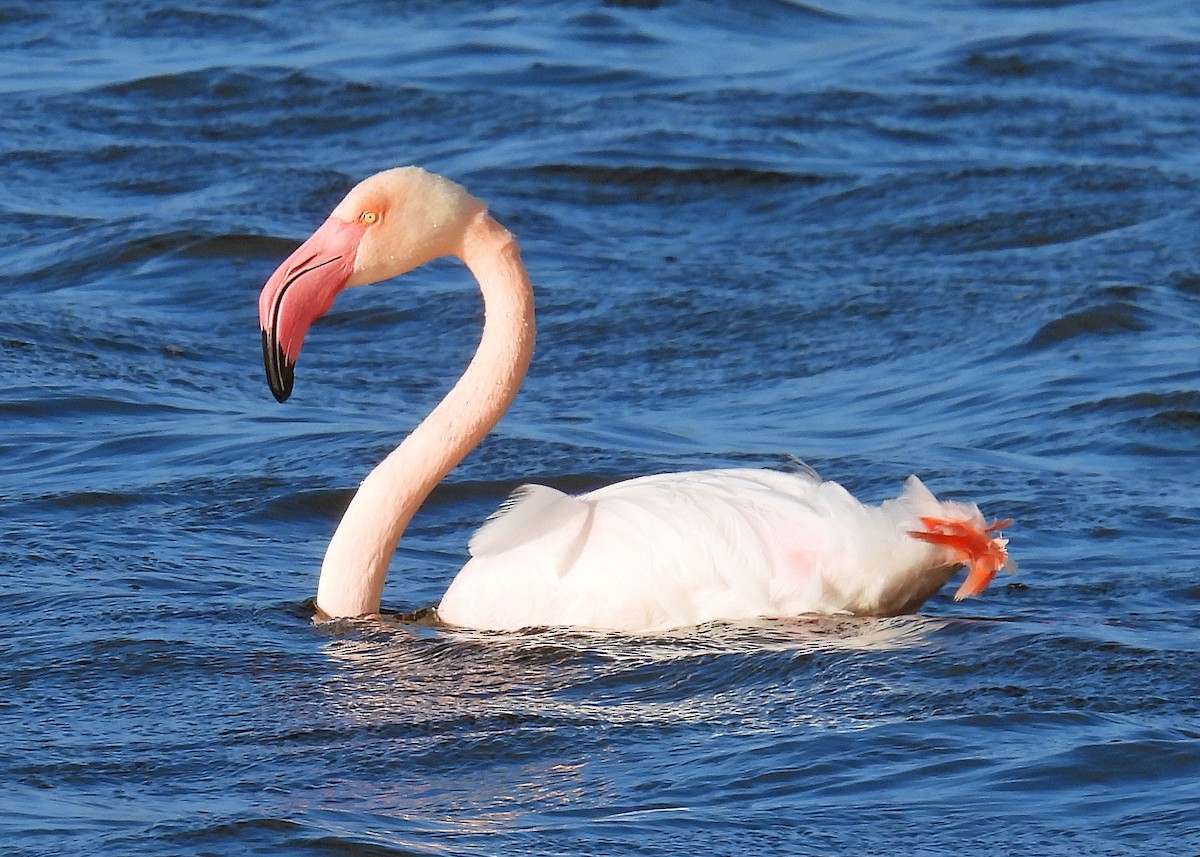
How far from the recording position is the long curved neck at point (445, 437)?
19.2ft

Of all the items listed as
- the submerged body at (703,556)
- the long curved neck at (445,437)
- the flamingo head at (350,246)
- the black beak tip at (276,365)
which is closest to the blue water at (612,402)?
the submerged body at (703,556)

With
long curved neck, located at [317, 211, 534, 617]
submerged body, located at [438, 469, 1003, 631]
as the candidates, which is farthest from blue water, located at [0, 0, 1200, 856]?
long curved neck, located at [317, 211, 534, 617]

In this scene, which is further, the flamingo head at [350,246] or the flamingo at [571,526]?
the flamingo head at [350,246]

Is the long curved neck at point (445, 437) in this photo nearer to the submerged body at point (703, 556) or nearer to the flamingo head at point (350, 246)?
the flamingo head at point (350, 246)

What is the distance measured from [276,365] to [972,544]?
6.07ft

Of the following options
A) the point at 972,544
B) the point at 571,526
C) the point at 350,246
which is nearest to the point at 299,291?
the point at 350,246

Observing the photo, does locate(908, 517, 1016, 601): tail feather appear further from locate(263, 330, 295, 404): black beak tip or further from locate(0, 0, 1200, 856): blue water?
locate(263, 330, 295, 404): black beak tip

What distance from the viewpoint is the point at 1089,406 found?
25.7ft

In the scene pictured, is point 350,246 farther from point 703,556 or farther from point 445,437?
point 703,556

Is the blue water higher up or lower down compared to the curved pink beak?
lower down

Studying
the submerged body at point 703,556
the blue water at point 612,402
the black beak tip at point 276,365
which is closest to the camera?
the blue water at point 612,402

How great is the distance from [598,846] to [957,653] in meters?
1.36

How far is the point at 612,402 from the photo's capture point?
26.7 feet

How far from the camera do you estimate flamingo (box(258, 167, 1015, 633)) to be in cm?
530
